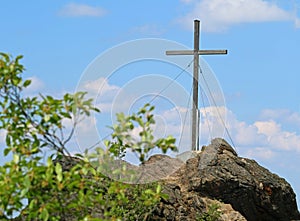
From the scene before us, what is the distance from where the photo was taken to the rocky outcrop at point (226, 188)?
1123 centimetres

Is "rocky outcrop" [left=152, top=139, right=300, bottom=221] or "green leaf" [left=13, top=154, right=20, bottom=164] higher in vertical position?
"rocky outcrop" [left=152, top=139, right=300, bottom=221]

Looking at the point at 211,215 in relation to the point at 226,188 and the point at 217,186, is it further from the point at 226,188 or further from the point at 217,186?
the point at 226,188

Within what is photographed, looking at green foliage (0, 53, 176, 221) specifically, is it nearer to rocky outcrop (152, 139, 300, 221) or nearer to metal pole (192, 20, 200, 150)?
rocky outcrop (152, 139, 300, 221)

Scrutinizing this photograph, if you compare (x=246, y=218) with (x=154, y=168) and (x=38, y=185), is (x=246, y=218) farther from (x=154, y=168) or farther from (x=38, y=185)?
(x=38, y=185)

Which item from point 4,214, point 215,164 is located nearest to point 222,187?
point 215,164

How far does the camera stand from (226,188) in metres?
11.9

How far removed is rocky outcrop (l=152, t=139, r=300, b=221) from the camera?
36.8 ft

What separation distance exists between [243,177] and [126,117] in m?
7.89

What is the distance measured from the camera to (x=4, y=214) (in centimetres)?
484

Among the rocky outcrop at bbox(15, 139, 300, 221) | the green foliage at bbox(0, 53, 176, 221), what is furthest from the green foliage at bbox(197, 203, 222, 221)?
the green foliage at bbox(0, 53, 176, 221)

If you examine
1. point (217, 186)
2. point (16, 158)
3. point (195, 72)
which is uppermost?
point (195, 72)

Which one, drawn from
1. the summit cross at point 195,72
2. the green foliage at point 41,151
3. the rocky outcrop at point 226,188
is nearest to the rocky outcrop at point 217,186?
the rocky outcrop at point 226,188

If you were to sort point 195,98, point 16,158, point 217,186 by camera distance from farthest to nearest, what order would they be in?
point 195,98
point 217,186
point 16,158

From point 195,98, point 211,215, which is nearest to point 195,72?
point 195,98
